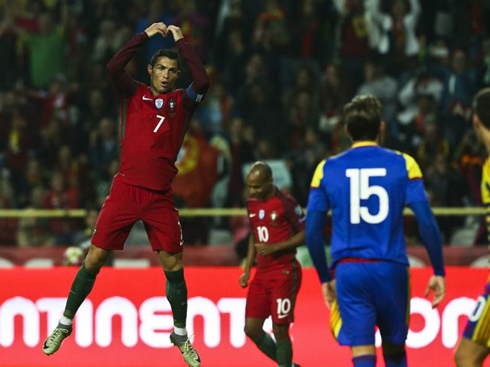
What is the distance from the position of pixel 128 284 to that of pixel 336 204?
14.9 feet

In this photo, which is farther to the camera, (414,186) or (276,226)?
(276,226)

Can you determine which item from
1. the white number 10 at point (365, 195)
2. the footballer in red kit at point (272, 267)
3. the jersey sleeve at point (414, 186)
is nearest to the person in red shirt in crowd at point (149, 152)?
the footballer in red kit at point (272, 267)

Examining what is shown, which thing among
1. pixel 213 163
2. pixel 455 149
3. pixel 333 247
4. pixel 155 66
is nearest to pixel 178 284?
pixel 155 66

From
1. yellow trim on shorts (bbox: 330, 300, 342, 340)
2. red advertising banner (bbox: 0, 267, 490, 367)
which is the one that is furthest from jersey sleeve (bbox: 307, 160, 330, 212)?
red advertising banner (bbox: 0, 267, 490, 367)

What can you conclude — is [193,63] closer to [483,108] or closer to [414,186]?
[414,186]

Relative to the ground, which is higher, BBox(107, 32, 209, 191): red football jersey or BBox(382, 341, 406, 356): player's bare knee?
BBox(107, 32, 209, 191): red football jersey

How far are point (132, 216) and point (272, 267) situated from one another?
73.7 inches

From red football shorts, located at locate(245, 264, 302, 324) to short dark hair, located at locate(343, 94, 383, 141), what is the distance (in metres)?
3.24

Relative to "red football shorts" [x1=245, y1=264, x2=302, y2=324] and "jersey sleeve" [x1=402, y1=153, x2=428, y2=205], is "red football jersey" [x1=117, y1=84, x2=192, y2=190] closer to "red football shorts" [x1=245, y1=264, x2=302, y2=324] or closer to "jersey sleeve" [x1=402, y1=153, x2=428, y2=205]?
"red football shorts" [x1=245, y1=264, x2=302, y2=324]

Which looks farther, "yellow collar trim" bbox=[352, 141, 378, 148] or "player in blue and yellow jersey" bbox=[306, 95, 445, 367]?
"yellow collar trim" bbox=[352, 141, 378, 148]

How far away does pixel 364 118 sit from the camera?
21.8ft

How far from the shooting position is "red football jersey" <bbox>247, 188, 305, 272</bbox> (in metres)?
9.80

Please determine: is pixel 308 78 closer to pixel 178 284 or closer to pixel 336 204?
pixel 178 284

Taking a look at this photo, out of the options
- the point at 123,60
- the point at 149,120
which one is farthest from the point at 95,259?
the point at 123,60
